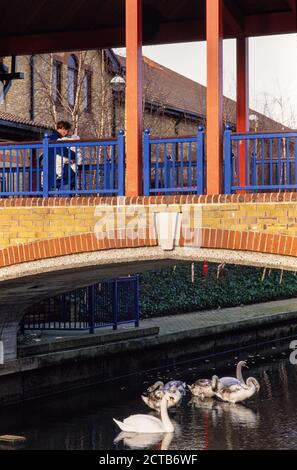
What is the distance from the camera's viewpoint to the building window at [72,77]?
2975cm

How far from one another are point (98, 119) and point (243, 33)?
48.4ft

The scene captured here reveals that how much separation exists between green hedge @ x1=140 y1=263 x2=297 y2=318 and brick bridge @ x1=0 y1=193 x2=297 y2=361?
11.6m

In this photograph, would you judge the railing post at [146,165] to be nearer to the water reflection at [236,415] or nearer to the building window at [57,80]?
the water reflection at [236,415]

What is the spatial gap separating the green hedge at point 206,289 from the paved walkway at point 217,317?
0.39 metres

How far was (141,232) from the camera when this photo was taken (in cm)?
1226

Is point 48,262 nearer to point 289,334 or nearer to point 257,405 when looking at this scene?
point 257,405

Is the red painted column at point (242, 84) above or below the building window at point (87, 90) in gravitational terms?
below

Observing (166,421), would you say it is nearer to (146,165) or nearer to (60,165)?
(60,165)

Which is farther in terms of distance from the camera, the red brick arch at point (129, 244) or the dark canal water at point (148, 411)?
the dark canal water at point (148, 411)

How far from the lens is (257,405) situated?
682 inches

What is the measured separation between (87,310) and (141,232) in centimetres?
821

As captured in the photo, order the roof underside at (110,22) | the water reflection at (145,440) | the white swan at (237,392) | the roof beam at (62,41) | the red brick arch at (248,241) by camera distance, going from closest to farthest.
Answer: the red brick arch at (248,241) < the water reflection at (145,440) < the roof underside at (110,22) < the roof beam at (62,41) < the white swan at (237,392)

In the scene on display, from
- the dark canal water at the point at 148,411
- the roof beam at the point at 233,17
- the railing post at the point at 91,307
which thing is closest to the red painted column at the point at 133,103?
the roof beam at the point at 233,17

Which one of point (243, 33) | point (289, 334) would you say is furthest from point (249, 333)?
point (243, 33)
